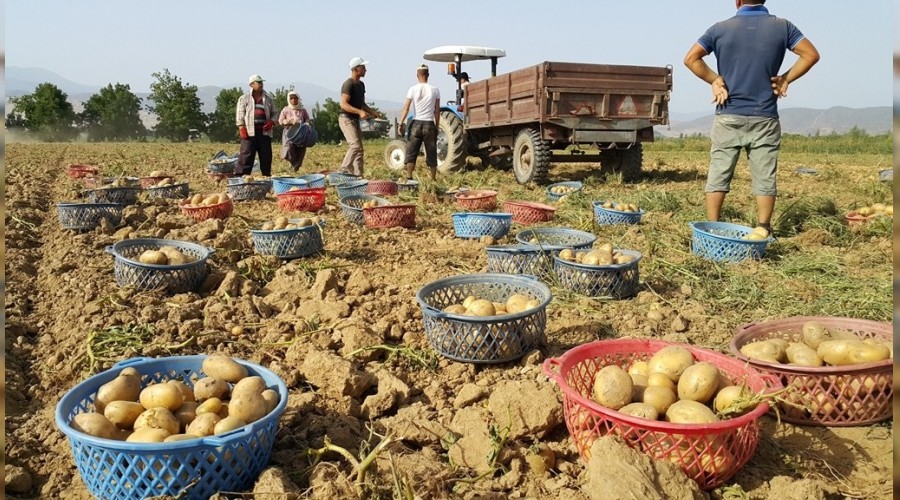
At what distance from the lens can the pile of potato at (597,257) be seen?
4121mm

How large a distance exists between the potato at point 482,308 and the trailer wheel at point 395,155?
1001cm

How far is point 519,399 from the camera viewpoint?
8.36ft

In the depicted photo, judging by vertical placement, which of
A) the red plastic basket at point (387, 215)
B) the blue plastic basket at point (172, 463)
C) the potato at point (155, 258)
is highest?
the red plastic basket at point (387, 215)

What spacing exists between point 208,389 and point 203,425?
26 centimetres

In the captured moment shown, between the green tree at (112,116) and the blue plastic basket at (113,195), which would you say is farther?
the green tree at (112,116)

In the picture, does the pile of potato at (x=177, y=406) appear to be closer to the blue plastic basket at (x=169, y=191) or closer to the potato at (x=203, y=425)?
the potato at (x=203, y=425)

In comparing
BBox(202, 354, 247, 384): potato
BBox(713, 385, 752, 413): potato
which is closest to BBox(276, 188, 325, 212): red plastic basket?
BBox(202, 354, 247, 384): potato

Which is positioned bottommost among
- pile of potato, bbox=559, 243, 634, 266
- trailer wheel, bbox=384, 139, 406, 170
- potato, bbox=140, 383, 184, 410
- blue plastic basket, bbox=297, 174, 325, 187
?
potato, bbox=140, 383, 184, 410

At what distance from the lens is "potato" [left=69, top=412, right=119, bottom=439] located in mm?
2100

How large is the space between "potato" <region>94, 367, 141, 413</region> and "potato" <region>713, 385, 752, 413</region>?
2.20 m

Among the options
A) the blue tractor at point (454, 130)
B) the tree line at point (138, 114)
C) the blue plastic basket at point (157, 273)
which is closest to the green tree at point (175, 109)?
the tree line at point (138, 114)

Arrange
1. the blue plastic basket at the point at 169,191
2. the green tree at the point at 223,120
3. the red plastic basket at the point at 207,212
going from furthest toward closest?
the green tree at the point at 223,120, the blue plastic basket at the point at 169,191, the red plastic basket at the point at 207,212

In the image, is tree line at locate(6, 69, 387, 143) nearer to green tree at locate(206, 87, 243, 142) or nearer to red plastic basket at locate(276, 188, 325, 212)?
green tree at locate(206, 87, 243, 142)

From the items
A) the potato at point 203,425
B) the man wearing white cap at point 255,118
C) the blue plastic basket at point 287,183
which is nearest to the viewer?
the potato at point 203,425
